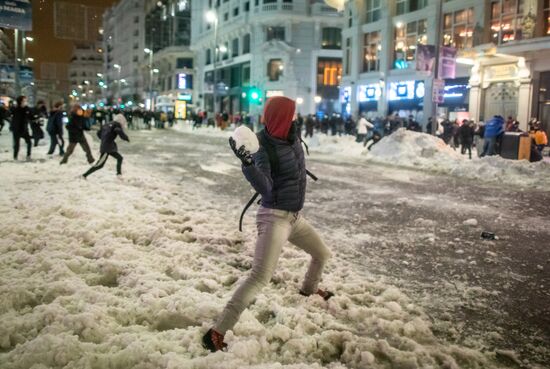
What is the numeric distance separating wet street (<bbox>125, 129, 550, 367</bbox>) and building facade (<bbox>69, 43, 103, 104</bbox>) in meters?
169

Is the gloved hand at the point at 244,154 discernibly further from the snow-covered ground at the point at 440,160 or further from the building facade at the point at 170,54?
the building facade at the point at 170,54

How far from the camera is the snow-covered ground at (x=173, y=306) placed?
3.56 m

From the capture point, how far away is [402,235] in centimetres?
755

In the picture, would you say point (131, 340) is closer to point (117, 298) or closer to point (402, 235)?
point (117, 298)

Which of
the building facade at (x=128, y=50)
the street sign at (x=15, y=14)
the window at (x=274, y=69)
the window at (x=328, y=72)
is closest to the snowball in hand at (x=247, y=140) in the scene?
the street sign at (x=15, y=14)

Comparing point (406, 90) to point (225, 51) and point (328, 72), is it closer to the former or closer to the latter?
point (328, 72)

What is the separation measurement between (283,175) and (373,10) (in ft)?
130

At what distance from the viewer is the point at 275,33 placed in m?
56.1

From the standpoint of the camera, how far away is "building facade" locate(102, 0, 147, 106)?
10762 cm

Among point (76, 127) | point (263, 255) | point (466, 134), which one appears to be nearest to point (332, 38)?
point (466, 134)

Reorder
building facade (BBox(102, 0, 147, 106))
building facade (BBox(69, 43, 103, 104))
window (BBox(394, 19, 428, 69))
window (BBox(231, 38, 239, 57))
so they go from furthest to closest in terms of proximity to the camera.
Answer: building facade (BBox(69, 43, 103, 104)), building facade (BBox(102, 0, 147, 106)), window (BBox(231, 38, 239, 57)), window (BBox(394, 19, 428, 69))

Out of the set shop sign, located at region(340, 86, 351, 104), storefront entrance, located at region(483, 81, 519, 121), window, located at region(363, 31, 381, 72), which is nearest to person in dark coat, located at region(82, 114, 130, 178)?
storefront entrance, located at region(483, 81, 519, 121)

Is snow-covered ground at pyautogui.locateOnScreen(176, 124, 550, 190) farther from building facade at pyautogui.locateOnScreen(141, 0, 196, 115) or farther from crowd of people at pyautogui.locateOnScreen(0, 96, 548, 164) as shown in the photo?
building facade at pyautogui.locateOnScreen(141, 0, 196, 115)

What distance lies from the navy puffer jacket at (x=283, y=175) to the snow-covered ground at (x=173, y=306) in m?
1.00
